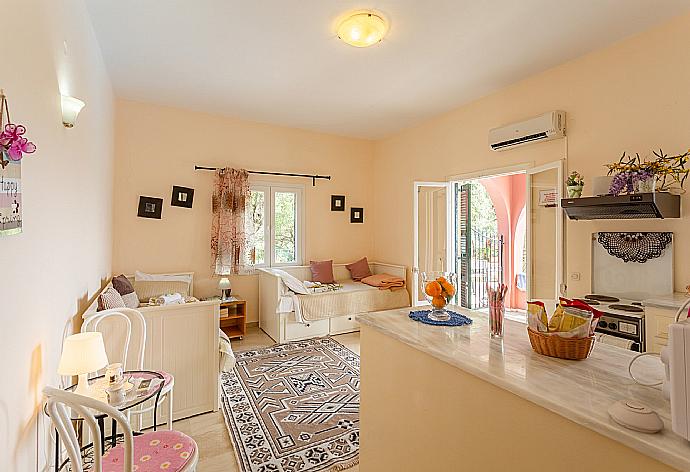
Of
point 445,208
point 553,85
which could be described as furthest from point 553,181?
point 445,208

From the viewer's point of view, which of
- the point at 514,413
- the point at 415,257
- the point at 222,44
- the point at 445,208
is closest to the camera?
the point at 514,413

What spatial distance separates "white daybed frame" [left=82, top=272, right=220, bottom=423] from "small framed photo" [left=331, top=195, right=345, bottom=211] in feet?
10.7

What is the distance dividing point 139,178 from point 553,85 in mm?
4664

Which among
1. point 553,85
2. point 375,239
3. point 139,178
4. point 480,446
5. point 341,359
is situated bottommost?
point 341,359

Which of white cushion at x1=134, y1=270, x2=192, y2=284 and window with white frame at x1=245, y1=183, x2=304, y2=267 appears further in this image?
window with white frame at x1=245, y1=183, x2=304, y2=267

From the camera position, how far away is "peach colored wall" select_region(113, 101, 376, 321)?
443 centimetres

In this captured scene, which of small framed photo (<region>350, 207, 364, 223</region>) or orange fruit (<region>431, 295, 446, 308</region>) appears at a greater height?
small framed photo (<region>350, 207, 364, 223</region>)

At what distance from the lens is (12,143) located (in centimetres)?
121

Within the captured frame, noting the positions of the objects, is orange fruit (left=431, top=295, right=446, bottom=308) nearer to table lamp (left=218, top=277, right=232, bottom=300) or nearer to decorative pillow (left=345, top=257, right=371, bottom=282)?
table lamp (left=218, top=277, right=232, bottom=300)

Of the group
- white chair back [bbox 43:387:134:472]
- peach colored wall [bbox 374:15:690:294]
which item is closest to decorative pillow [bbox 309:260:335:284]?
peach colored wall [bbox 374:15:690:294]

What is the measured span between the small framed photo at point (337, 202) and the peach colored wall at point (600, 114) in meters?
1.80

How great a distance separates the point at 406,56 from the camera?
321 centimetres

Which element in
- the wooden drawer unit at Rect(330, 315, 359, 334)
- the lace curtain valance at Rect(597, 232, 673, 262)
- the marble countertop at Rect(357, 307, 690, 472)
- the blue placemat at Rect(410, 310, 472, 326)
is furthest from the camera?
the wooden drawer unit at Rect(330, 315, 359, 334)

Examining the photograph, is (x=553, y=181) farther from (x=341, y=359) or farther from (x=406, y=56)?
(x=341, y=359)
